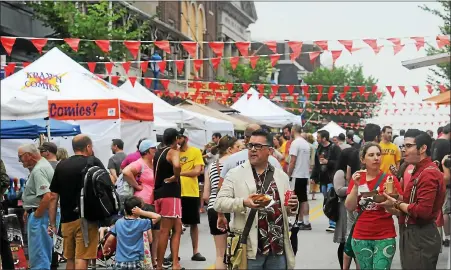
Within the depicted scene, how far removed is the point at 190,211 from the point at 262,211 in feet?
18.8

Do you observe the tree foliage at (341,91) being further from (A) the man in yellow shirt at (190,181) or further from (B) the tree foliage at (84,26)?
(A) the man in yellow shirt at (190,181)

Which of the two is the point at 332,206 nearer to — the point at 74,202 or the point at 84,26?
the point at 74,202

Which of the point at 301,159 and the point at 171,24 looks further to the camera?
the point at 171,24

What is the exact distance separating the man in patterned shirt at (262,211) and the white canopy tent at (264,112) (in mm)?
26323

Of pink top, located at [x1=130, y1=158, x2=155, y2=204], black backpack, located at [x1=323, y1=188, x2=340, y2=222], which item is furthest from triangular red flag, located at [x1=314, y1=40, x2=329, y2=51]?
black backpack, located at [x1=323, y1=188, x2=340, y2=222]

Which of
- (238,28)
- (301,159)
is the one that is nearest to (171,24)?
(238,28)

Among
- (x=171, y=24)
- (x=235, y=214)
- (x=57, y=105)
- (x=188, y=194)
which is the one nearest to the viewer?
(x=235, y=214)

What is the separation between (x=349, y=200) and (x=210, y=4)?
53.8 m

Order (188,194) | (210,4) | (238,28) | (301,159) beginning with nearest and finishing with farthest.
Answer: (188,194) → (301,159) → (210,4) → (238,28)

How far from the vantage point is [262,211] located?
7043 millimetres

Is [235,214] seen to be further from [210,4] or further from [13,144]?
[210,4]

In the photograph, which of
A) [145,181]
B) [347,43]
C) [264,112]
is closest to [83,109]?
[145,181]

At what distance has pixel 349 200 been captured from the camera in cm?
820

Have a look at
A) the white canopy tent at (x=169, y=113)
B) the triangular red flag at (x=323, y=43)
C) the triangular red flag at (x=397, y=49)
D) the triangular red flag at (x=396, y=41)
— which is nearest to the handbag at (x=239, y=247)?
the white canopy tent at (x=169, y=113)
